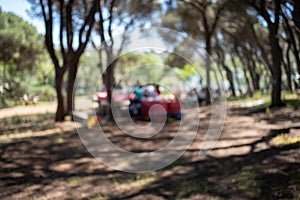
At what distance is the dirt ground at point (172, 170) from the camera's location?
4273mm

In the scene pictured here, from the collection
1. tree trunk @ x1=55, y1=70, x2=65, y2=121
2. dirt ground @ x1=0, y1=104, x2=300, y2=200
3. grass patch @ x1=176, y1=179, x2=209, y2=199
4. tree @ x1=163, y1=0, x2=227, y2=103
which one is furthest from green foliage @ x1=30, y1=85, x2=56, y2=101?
tree @ x1=163, y1=0, x2=227, y2=103

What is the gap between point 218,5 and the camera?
14656 mm

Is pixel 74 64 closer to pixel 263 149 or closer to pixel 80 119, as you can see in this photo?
pixel 80 119

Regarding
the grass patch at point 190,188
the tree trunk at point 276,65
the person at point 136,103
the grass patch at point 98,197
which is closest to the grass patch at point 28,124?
the person at point 136,103

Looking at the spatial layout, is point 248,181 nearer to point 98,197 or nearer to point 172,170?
point 172,170

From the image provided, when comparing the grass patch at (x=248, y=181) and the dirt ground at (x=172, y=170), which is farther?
the dirt ground at (x=172, y=170)

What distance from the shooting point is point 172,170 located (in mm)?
5379

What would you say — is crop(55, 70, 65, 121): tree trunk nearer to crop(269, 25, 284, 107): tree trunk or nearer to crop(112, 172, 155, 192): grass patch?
crop(112, 172, 155, 192): grass patch

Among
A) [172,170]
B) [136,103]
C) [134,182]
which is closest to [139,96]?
[136,103]

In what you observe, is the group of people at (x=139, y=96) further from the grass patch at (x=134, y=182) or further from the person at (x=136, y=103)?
the grass patch at (x=134, y=182)

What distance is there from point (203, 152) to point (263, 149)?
1144 mm

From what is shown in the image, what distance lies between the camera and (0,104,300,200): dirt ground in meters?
4.27

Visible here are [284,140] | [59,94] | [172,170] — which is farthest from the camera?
[59,94]

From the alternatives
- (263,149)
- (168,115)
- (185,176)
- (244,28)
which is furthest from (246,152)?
(244,28)
